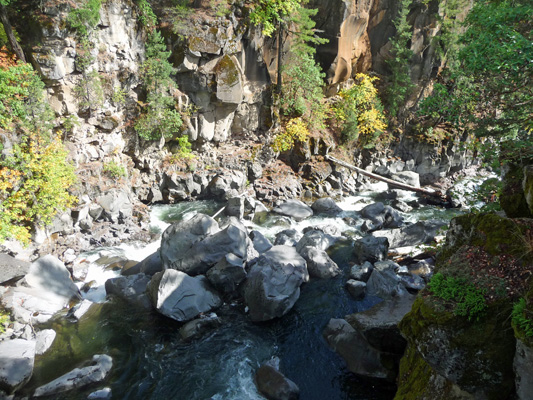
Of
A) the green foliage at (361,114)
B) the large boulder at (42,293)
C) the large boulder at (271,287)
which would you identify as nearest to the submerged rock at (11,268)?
the large boulder at (42,293)

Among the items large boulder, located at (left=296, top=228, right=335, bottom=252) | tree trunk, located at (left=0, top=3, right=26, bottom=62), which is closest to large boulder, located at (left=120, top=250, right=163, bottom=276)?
large boulder, located at (left=296, top=228, right=335, bottom=252)

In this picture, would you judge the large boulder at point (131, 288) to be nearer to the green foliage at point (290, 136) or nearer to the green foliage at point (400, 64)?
the green foliage at point (290, 136)

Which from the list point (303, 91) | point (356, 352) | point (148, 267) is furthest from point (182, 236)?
point (303, 91)

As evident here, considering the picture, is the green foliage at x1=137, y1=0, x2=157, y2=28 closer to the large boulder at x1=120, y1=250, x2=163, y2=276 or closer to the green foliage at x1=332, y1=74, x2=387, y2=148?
the large boulder at x1=120, y1=250, x2=163, y2=276

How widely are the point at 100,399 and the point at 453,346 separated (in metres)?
8.49

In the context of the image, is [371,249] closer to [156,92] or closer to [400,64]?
[156,92]

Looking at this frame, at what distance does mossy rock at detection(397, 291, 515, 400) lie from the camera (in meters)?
5.26

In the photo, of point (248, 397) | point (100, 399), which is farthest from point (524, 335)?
point (100, 399)

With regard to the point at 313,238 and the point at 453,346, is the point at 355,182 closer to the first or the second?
the point at 313,238

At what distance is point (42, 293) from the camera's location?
1135 centimetres

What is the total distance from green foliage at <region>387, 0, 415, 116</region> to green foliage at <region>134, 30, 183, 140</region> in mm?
20086

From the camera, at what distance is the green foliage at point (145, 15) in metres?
19.5

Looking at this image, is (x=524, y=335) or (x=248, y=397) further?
(x=248, y=397)

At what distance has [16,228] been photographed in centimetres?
1084
